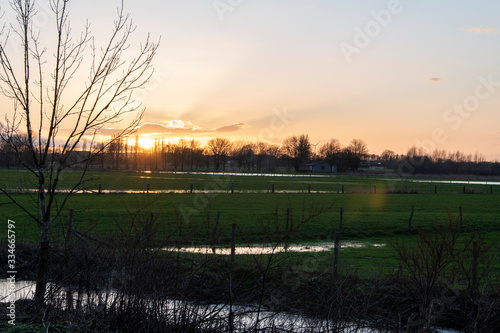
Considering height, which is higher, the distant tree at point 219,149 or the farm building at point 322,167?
the distant tree at point 219,149

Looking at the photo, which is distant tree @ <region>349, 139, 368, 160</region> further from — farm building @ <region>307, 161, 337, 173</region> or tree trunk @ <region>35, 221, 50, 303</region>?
tree trunk @ <region>35, 221, 50, 303</region>

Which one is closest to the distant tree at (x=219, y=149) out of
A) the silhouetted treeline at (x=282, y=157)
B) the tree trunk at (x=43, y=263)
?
the silhouetted treeline at (x=282, y=157)

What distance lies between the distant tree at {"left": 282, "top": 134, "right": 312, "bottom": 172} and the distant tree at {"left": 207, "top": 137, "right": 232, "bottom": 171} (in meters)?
21.4

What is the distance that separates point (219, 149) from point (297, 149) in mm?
27808

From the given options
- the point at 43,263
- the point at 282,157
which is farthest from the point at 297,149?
the point at 43,263

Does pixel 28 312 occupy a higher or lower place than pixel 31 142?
lower

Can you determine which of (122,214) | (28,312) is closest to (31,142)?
(28,312)

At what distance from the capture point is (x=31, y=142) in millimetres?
6168

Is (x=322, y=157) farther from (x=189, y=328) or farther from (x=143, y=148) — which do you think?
(x=189, y=328)

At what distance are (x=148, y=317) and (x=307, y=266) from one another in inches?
324

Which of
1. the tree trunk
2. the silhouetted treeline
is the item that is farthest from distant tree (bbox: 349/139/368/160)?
the tree trunk

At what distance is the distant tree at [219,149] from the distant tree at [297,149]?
2141 cm

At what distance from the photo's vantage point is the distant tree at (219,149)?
139 m

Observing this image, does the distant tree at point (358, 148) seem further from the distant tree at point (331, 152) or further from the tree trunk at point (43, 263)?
the tree trunk at point (43, 263)
